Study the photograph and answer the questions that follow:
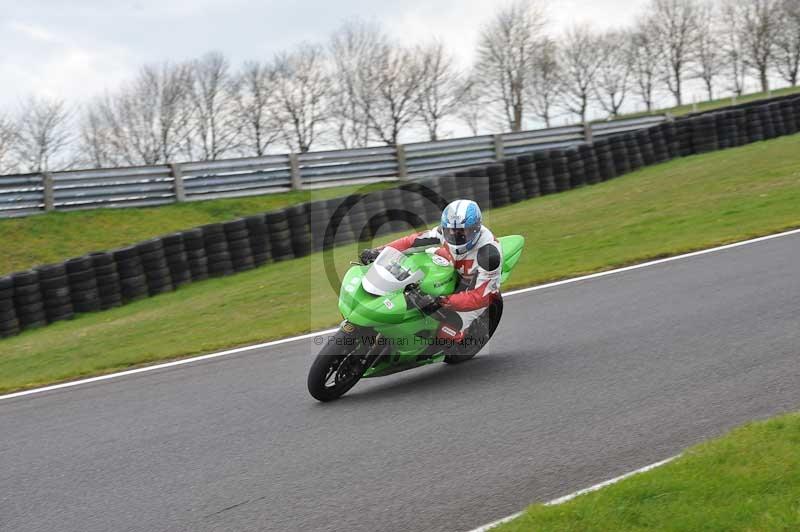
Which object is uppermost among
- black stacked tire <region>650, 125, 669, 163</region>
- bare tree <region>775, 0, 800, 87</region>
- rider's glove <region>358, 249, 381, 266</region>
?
bare tree <region>775, 0, 800, 87</region>

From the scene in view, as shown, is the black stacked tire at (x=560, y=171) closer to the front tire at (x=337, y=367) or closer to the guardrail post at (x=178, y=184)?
the guardrail post at (x=178, y=184)

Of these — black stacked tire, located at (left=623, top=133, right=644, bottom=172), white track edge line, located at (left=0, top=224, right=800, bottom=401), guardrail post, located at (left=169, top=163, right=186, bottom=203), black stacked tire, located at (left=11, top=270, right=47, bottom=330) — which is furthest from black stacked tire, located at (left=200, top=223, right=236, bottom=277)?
black stacked tire, located at (left=623, top=133, right=644, bottom=172)

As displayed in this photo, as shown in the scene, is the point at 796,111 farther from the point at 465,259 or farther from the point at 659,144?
the point at 465,259

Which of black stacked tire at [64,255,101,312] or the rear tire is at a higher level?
black stacked tire at [64,255,101,312]

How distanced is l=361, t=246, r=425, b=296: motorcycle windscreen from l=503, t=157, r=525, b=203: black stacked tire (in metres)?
13.6

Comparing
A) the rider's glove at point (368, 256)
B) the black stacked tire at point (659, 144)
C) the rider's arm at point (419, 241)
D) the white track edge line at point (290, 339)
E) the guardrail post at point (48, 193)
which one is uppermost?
the guardrail post at point (48, 193)

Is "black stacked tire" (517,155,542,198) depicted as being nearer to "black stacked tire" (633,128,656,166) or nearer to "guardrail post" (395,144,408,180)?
"black stacked tire" (633,128,656,166)

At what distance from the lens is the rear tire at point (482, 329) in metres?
7.75

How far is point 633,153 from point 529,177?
383 centimetres

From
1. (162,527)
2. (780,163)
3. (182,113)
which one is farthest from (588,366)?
(182,113)

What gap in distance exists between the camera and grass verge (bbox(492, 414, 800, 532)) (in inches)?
153

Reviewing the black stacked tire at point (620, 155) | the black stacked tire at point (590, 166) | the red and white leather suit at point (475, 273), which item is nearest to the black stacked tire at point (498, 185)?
the black stacked tire at point (590, 166)

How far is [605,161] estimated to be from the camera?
22.5 m

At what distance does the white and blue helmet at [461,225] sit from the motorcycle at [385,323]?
0.26 m
